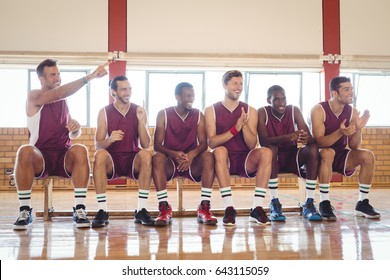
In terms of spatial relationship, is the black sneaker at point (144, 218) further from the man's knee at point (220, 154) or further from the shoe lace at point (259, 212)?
the shoe lace at point (259, 212)

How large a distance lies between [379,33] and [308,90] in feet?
5.18

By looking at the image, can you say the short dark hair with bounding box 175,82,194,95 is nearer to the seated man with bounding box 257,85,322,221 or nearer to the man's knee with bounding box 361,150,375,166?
the seated man with bounding box 257,85,322,221

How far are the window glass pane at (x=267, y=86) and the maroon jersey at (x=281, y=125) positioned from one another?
4.34 m

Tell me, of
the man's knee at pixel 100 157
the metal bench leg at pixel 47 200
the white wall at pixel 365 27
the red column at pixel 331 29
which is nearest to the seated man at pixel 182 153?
the man's knee at pixel 100 157

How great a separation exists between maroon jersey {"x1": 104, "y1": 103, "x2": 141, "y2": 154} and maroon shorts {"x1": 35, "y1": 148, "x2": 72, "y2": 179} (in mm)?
356

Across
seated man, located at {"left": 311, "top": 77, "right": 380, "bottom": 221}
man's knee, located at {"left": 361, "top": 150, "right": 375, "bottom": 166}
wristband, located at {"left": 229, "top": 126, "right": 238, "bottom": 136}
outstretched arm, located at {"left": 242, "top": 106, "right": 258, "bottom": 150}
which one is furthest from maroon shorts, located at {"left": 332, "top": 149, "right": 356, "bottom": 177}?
wristband, located at {"left": 229, "top": 126, "right": 238, "bottom": 136}

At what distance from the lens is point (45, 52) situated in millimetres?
7074

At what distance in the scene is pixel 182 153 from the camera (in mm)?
3090

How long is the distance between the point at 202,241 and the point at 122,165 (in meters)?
1.12

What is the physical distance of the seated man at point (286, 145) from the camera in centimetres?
325

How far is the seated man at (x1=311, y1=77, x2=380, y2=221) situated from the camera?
10.7ft

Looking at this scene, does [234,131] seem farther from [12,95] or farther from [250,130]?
[12,95]

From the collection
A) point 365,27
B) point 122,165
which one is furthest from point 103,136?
point 365,27
